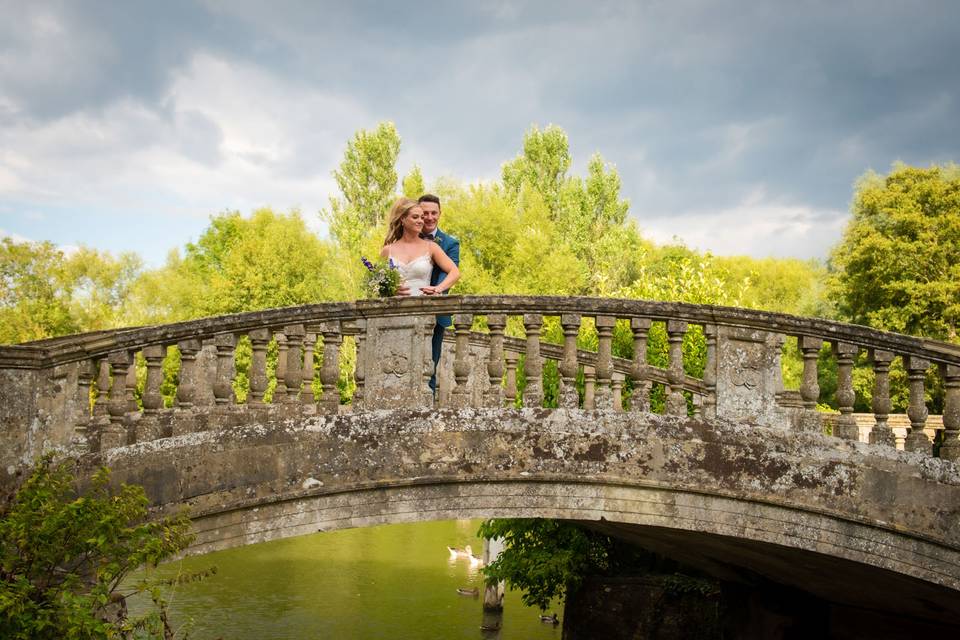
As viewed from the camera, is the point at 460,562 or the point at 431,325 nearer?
the point at 431,325

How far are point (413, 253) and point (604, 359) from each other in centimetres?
192

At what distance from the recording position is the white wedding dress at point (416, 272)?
23.0ft

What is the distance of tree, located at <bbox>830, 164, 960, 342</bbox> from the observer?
24750 millimetres

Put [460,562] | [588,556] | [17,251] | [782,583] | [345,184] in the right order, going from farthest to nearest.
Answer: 1. [345,184]
2. [17,251]
3. [460,562]
4. [588,556]
5. [782,583]

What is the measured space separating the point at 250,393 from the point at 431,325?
149 cm

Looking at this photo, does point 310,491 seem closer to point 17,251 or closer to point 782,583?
point 782,583

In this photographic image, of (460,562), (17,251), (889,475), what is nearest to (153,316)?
(17,251)

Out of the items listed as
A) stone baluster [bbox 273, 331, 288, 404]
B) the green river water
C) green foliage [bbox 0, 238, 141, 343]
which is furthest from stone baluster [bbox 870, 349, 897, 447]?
green foliage [bbox 0, 238, 141, 343]

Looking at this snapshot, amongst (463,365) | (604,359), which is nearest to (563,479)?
(604,359)

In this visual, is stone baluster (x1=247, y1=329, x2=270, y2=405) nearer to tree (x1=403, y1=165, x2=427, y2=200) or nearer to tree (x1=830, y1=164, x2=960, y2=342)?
tree (x1=830, y1=164, x2=960, y2=342)

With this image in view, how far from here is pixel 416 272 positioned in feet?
23.1

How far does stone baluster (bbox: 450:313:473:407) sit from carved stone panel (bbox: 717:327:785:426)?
1977 millimetres

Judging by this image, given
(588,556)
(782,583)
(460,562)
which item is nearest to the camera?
(782,583)

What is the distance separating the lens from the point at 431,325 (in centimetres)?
650
